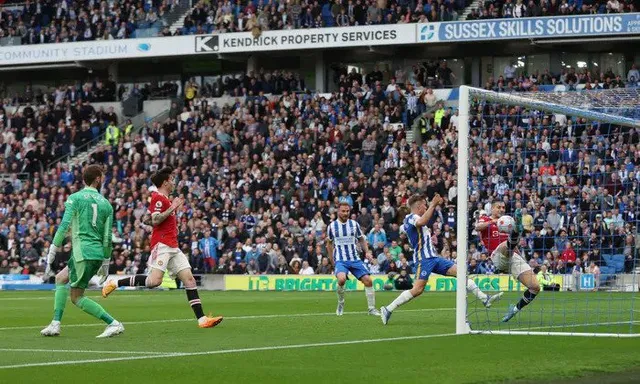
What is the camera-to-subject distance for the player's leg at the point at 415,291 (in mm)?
18047

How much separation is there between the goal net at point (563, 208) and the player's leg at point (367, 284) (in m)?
1.70

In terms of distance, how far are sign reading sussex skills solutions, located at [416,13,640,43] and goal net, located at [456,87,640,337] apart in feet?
43.6

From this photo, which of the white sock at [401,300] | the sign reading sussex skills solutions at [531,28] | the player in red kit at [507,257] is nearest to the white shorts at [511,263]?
the player in red kit at [507,257]

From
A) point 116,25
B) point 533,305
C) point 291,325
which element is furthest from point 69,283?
point 116,25

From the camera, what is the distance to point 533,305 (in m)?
23.2

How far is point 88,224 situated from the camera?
15.8 metres

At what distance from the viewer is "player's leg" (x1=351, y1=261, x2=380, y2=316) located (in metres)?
20.8

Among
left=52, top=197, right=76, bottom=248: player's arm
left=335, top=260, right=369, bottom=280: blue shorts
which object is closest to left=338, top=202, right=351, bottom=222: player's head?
left=335, top=260, right=369, bottom=280: blue shorts

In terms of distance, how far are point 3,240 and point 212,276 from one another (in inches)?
380

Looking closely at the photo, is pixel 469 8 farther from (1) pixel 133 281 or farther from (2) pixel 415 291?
(1) pixel 133 281

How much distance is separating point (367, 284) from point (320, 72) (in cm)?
3012

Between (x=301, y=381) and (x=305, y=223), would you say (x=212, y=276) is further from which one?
(x=301, y=381)

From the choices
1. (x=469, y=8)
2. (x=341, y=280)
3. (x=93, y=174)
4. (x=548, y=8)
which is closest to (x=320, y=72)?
(x=469, y=8)

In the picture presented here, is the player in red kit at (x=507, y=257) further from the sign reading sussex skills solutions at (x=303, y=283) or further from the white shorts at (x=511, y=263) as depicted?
the sign reading sussex skills solutions at (x=303, y=283)
